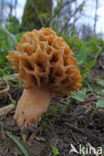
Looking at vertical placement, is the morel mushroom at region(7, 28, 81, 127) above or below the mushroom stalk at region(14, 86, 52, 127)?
above

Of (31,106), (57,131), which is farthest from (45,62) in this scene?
(57,131)

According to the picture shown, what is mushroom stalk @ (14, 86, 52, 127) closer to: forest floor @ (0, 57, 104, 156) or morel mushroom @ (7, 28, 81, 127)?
morel mushroom @ (7, 28, 81, 127)

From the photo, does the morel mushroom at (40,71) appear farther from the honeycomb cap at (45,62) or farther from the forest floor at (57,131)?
the forest floor at (57,131)

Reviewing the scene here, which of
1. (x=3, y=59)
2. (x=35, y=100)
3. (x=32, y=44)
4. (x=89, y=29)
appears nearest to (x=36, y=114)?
(x=35, y=100)

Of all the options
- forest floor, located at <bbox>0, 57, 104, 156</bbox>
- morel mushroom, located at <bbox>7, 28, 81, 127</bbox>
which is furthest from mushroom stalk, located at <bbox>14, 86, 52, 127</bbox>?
forest floor, located at <bbox>0, 57, 104, 156</bbox>

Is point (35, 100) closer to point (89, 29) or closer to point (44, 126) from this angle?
point (44, 126)
